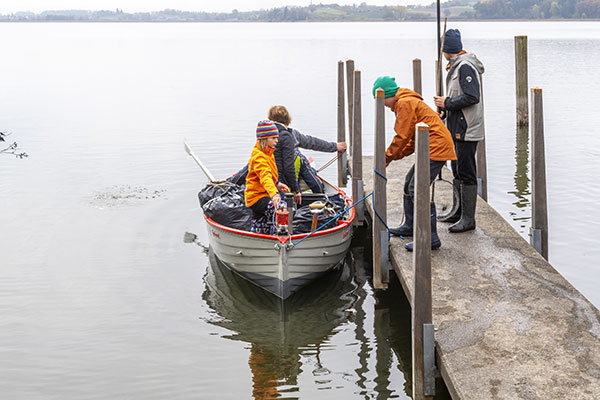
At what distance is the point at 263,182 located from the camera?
9070mm

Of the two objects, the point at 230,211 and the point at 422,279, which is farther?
the point at 230,211

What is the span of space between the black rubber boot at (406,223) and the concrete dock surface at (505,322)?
99 mm

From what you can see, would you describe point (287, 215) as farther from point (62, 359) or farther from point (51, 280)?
point (51, 280)

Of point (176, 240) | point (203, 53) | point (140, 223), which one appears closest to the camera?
point (176, 240)

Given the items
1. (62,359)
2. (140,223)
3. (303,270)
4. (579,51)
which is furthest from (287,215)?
(579,51)

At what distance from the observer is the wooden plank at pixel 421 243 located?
19.2 feet

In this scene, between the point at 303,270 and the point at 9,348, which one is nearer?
the point at 9,348

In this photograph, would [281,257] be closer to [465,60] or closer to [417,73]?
[465,60]

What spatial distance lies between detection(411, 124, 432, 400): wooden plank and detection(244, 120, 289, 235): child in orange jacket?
3.12 m

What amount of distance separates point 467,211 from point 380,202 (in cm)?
99

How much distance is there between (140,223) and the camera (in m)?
13.5

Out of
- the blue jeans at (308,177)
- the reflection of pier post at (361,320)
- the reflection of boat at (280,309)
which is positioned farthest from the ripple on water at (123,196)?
the reflection of pier post at (361,320)

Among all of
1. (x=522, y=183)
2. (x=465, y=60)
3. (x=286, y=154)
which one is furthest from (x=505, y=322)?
(x=522, y=183)

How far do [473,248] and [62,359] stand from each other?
15.0 ft
